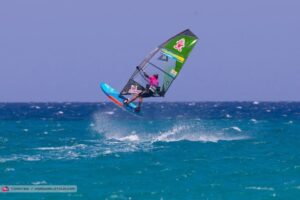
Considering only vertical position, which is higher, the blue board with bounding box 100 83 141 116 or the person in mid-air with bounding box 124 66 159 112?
the person in mid-air with bounding box 124 66 159 112

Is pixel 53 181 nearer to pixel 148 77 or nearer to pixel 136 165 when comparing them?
pixel 136 165

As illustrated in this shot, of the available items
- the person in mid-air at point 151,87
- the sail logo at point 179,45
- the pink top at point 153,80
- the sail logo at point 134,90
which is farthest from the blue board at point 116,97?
the sail logo at point 179,45

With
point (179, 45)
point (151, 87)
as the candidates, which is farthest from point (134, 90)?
point (179, 45)

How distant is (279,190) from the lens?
21.9 m

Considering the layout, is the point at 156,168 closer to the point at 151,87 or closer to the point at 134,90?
the point at 151,87

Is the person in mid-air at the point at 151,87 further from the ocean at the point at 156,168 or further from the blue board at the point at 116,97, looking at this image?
the ocean at the point at 156,168

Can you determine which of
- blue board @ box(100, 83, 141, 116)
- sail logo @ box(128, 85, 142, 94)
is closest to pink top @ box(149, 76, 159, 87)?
sail logo @ box(128, 85, 142, 94)

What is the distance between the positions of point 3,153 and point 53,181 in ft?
28.0

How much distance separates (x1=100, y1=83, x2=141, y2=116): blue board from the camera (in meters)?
29.5

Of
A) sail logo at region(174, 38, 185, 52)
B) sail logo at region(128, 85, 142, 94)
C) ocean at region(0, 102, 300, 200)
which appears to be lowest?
ocean at region(0, 102, 300, 200)

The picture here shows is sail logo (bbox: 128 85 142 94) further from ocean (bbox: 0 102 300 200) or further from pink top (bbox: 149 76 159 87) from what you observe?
ocean (bbox: 0 102 300 200)

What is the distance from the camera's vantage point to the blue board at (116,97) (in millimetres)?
29487

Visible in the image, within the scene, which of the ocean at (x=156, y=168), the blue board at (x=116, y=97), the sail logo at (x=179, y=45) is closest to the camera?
the ocean at (x=156, y=168)

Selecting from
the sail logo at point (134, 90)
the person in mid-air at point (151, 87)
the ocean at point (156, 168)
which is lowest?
the ocean at point (156, 168)
